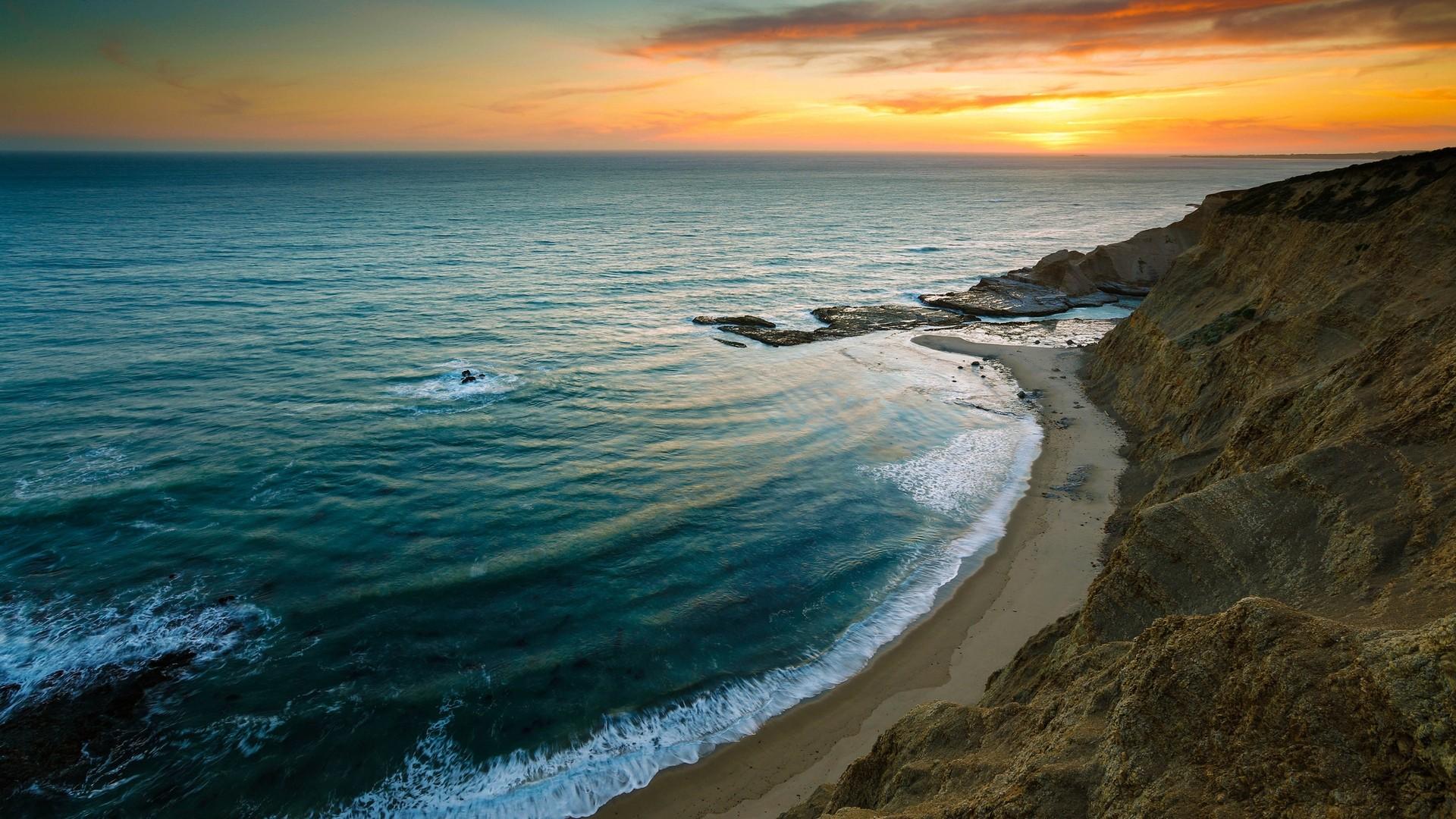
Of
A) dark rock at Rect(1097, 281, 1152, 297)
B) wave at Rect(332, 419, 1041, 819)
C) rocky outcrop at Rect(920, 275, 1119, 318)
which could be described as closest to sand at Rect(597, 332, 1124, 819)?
wave at Rect(332, 419, 1041, 819)

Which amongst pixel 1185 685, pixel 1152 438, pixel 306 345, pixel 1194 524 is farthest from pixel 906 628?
pixel 306 345

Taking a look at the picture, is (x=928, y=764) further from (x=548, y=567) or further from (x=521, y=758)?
(x=548, y=567)

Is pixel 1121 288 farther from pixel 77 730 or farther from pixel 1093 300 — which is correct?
pixel 77 730

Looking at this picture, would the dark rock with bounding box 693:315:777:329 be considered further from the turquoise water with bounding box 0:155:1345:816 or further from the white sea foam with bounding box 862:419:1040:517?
the white sea foam with bounding box 862:419:1040:517

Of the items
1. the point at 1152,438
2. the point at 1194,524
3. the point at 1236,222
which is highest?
the point at 1236,222

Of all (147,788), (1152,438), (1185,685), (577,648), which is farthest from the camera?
(1152,438)

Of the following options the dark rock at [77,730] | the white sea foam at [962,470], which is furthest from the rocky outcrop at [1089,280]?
the dark rock at [77,730]
